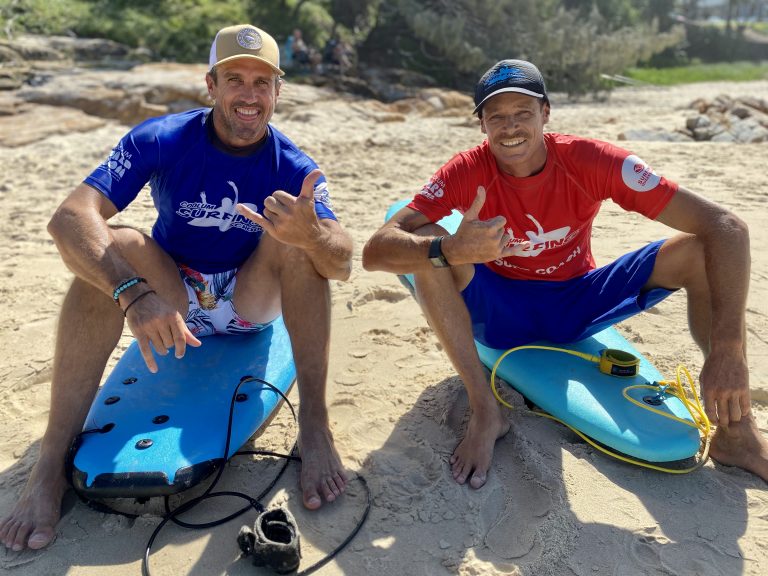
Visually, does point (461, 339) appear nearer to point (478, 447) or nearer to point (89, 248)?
point (478, 447)

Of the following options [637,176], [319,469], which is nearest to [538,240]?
[637,176]

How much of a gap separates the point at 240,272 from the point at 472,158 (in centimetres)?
106

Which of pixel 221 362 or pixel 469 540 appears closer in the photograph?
pixel 469 540

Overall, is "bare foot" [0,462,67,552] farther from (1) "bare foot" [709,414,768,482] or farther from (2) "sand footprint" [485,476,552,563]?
(1) "bare foot" [709,414,768,482]

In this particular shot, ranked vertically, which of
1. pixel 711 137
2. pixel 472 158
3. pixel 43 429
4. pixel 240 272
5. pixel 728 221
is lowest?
pixel 711 137

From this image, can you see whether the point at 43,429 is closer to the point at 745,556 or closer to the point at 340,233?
the point at 340,233

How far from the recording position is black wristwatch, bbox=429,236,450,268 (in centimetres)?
238

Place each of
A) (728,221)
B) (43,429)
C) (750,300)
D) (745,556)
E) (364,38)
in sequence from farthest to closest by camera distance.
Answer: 1. (364,38)
2. (750,300)
3. (43,429)
4. (728,221)
5. (745,556)

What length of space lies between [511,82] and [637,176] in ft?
1.96

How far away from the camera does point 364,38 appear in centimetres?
1548

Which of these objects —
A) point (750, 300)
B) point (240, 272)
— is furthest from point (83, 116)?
point (750, 300)

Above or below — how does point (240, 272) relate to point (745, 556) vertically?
above

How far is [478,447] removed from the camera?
2.42 meters

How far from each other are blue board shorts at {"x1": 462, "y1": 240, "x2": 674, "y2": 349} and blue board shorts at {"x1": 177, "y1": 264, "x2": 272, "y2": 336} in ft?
3.27
